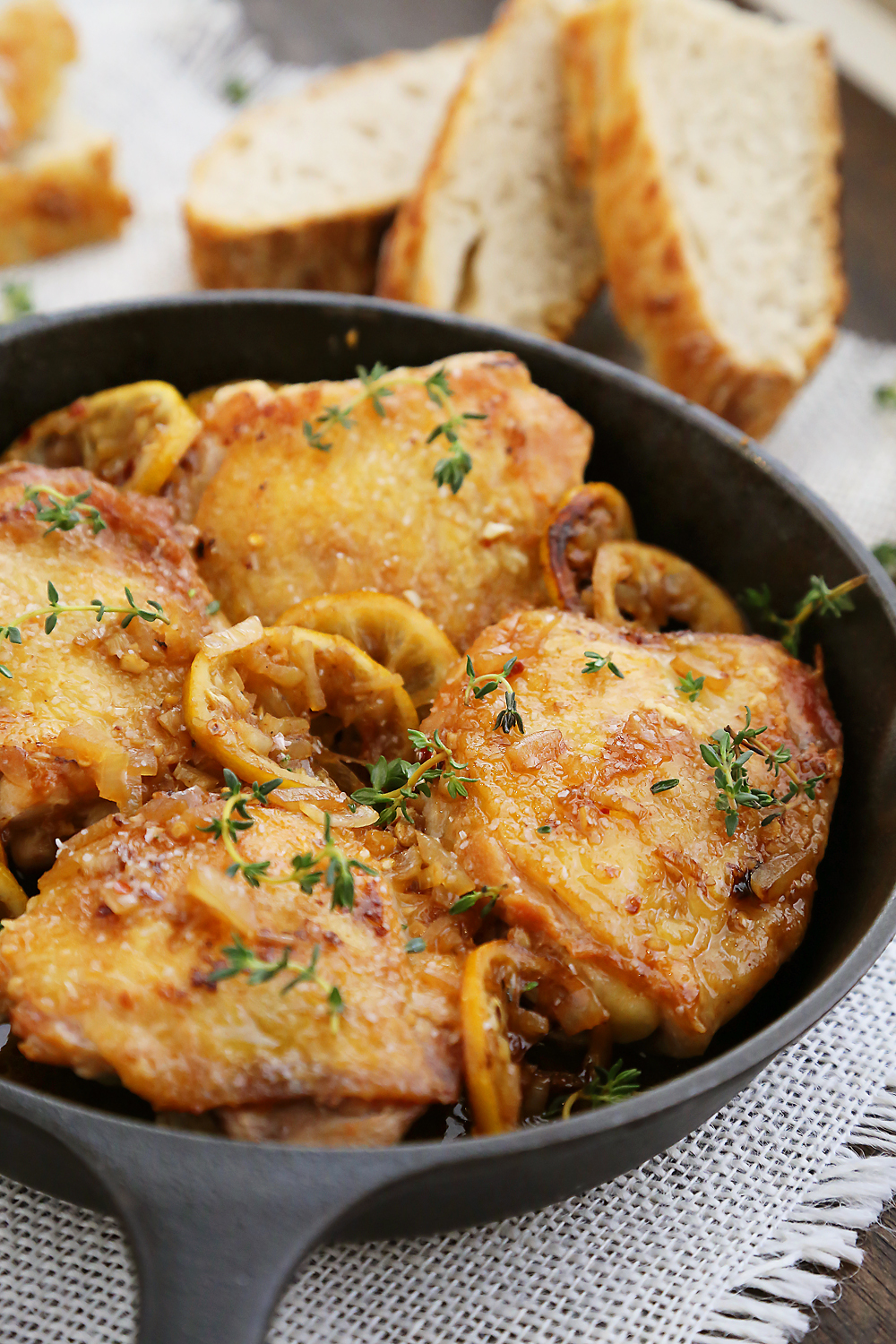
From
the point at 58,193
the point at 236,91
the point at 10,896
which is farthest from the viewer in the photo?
the point at 236,91

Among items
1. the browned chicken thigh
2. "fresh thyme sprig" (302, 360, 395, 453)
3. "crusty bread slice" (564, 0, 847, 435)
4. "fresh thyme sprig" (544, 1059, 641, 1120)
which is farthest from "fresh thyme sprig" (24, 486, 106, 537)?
"crusty bread slice" (564, 0, 847, 435)

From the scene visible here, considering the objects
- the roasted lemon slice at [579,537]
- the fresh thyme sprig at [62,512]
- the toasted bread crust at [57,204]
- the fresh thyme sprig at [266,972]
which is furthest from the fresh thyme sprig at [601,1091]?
the toasted bread crust at [57,204]

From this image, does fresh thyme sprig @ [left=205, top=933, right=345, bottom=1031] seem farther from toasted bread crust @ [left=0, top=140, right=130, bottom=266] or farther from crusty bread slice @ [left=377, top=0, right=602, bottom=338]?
toasted bread crust @ [left=0, top=140, right=130, bottom=266]

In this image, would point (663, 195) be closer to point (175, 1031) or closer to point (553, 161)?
point (553, 161)

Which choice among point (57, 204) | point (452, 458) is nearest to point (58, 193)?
point (57, 204)

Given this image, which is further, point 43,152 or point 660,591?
point 43,152

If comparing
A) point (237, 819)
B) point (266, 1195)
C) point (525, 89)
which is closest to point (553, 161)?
point (525, 89)

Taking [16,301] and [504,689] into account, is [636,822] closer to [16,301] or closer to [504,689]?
[504,689]
